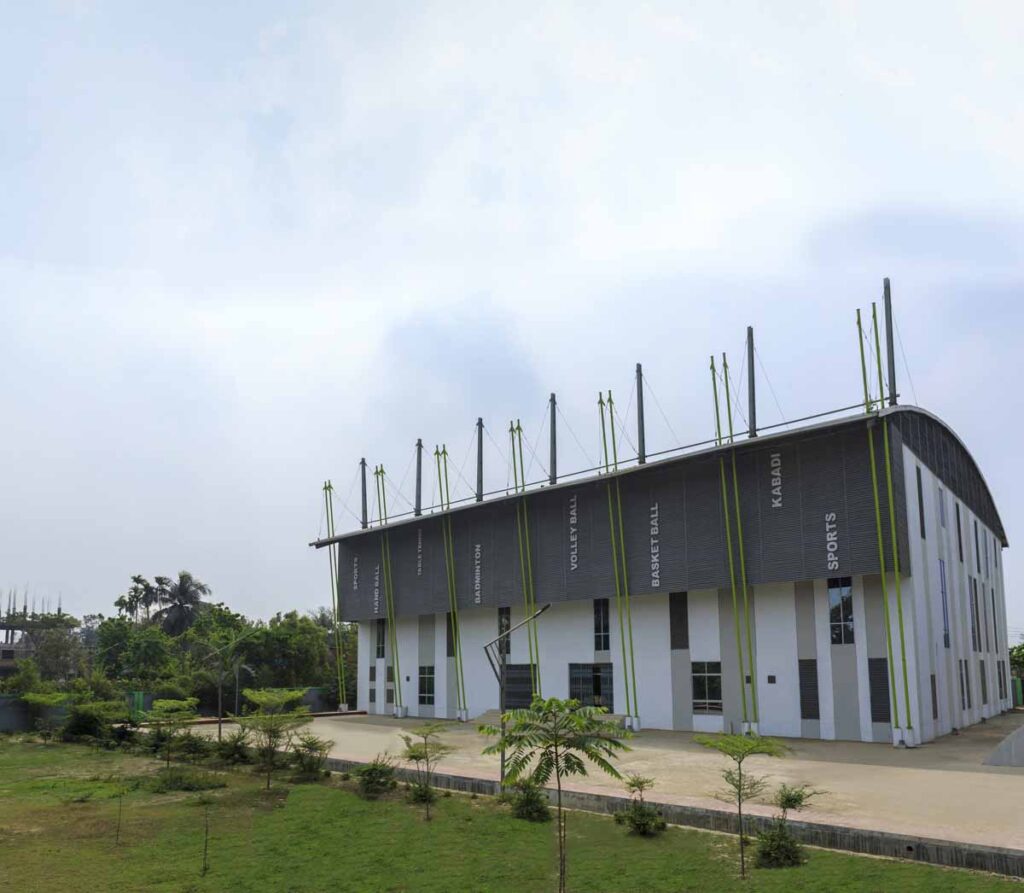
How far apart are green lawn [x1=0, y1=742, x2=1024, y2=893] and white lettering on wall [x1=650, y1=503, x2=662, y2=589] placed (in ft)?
56.8

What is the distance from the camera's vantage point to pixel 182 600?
83.8 metres

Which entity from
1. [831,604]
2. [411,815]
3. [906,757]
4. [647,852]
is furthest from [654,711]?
[647,852]

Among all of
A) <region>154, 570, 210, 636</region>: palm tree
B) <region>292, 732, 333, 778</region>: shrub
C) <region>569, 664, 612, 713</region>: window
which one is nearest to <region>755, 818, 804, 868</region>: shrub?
<region>292, 732, 333, 778</region>: shrub

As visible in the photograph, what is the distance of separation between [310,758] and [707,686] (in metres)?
16.6

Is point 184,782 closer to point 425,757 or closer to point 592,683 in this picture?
point 425,757

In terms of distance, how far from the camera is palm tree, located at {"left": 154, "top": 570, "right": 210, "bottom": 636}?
82.6 metres

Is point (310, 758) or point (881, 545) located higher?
point (881, 545)

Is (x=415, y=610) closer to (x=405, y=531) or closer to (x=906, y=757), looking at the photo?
(x=405, y=531)

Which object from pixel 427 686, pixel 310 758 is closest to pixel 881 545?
pixel 310 758

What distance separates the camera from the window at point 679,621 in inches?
1406

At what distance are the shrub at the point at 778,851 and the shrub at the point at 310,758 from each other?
534 inches

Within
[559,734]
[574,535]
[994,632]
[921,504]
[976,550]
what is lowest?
[994,632]

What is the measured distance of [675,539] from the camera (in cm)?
3528

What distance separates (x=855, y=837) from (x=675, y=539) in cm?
2099
